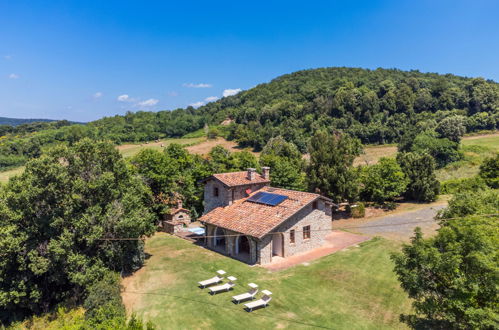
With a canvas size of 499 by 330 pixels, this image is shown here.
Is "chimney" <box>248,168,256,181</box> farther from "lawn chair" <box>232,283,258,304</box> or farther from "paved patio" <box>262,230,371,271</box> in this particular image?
"lawn chair" <box>232,283,258,304</box>

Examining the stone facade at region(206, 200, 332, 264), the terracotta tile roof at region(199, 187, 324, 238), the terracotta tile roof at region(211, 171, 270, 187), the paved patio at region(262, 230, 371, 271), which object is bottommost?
the paved patio at region(262, 230, 371, 271)

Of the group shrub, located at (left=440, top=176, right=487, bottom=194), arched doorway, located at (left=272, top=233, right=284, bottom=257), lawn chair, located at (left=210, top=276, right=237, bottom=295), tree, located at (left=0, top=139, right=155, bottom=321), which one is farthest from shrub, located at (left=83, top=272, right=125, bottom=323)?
shrub, located at (left=440, top=176, right=487, bottom=194)

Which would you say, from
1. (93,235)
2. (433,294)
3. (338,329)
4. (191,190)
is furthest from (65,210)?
(433,294)

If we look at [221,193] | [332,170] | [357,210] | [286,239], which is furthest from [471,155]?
[221,193]

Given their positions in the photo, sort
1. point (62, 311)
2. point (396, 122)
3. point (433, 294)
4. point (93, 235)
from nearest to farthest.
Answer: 1. point (433, 294)
2. point (62, 311)
3. point (93, 235)
4. point (396, 122)

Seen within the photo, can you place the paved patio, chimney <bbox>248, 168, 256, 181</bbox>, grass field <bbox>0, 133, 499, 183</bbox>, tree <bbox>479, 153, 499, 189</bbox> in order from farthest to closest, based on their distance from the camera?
grass field <bbox>0, 133, 499, 183</bbox>, tree <bbox>479, 153, 499, 189</bbox>, chimney <bbox>248, 168, 256, 181</bbox>, the paved patio

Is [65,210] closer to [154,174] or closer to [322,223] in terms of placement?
[154,174]

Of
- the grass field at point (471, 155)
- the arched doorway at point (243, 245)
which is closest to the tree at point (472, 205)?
the arched doorway at point (243, 245)

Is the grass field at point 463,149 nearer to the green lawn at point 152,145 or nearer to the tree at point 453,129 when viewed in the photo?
the green lawn at point 152,145
